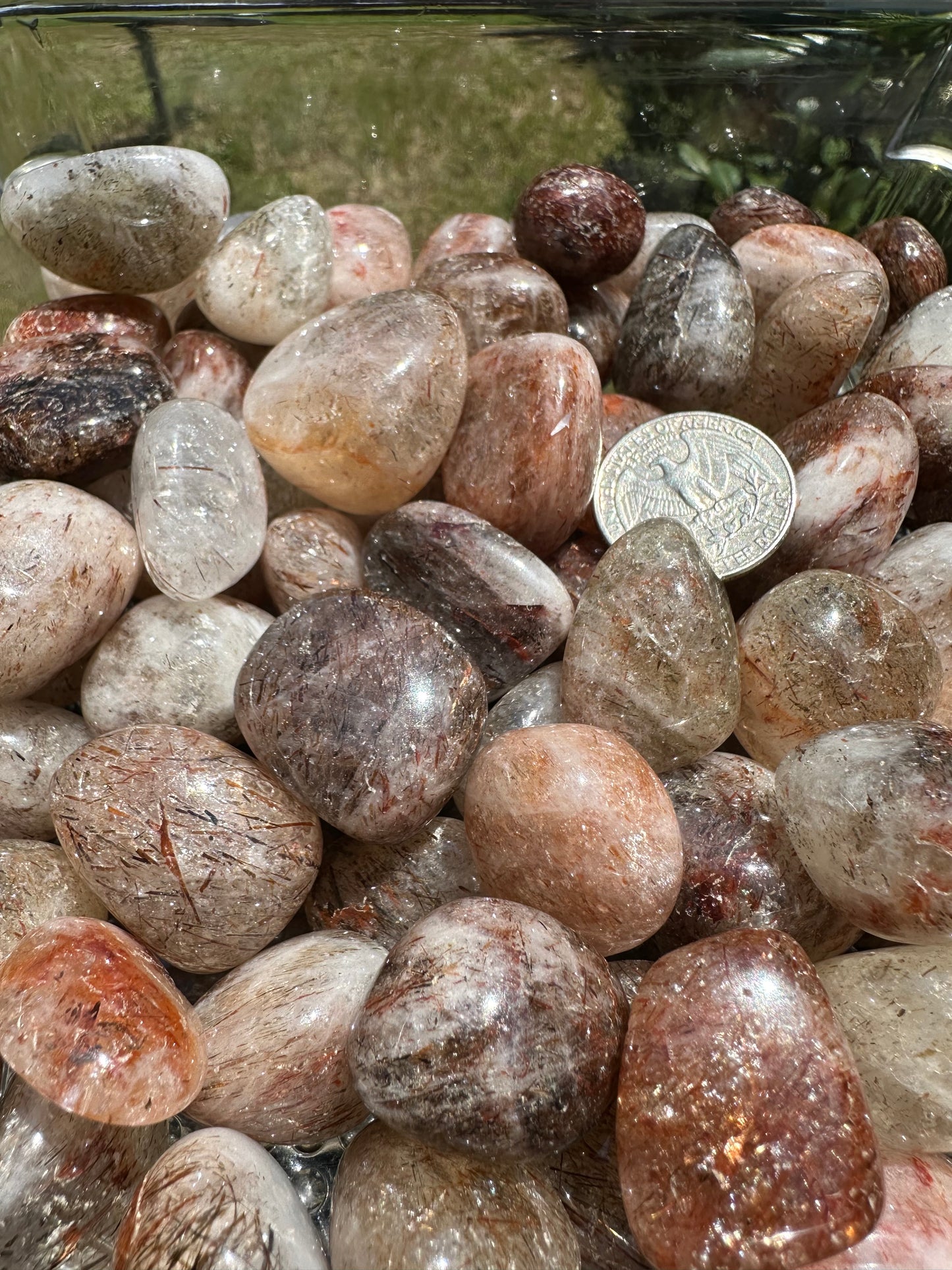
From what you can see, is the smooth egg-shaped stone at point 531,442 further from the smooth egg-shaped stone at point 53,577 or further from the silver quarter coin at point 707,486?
the smooth egg-shaped stone at point 53,577

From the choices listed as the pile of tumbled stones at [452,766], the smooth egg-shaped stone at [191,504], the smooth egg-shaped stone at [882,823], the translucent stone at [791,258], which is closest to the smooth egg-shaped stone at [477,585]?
the pile of tumbled stones at [452,766]


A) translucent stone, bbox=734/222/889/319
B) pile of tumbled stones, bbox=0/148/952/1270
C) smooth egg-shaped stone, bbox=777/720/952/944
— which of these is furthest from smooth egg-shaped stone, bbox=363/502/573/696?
translucent stone, bbox=734/222/889/319

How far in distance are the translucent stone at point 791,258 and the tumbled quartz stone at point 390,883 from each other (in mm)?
681

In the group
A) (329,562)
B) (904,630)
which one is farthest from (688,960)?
(329,562)

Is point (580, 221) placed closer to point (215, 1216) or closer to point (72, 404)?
point (72, 404)

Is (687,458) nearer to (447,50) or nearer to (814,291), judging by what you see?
(814,291)

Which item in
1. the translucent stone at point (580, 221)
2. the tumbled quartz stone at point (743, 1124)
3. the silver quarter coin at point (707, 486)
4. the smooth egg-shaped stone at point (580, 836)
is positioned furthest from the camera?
the translucent stone at point (580, 221)

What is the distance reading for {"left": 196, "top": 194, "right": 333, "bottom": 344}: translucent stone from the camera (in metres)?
0.89

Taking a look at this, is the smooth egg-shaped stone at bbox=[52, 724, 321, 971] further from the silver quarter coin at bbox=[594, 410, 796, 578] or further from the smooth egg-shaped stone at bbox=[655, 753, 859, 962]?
the silver quarter coin at bbox=[594, 410, 796, 578]

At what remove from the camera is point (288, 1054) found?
571 millimetres

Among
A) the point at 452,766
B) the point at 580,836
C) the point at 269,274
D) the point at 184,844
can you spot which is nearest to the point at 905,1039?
the point at 580,836

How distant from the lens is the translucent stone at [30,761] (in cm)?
70

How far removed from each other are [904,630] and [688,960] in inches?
12.0

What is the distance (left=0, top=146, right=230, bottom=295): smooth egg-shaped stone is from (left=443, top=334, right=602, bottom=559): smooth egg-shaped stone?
32cm
